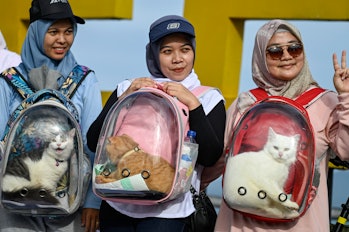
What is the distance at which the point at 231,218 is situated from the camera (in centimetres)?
486

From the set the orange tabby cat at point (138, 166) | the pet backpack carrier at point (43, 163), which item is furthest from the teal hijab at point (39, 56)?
the orange tabby cat at point (138, 166)

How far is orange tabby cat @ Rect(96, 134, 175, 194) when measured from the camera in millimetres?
4621

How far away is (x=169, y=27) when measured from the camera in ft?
16.3

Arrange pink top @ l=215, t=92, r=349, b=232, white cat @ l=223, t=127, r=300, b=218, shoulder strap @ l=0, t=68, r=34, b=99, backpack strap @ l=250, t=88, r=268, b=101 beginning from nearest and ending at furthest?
white cat @ l=223, t=127, r=300, b=218, pink top @ l=215, t=92, r=349, b=232, backpack strap @ l=250, t=88, r=268, b=101, shoulder strap @ l=0, t=68, r=34, b=99

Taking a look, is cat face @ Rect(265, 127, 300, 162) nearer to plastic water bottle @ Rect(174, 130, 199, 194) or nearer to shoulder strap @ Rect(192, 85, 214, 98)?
plastic water bottle @ Rect(174, 130, 199, 194)

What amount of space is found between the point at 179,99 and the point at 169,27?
0.40 m

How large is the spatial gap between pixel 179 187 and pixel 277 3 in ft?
10.7

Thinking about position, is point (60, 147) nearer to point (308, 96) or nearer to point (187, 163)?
point (187, 163)

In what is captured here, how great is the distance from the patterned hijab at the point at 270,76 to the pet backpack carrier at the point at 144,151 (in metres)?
0.42

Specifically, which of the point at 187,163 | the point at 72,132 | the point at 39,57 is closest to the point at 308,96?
the point at 187,163

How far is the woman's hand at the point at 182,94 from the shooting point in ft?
15.7

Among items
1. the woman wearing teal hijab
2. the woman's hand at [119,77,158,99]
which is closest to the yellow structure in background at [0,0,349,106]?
the woman wearing teal hijab

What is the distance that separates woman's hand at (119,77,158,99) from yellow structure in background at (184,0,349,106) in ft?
9.63

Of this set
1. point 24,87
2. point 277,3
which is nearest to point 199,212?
point 24,87
